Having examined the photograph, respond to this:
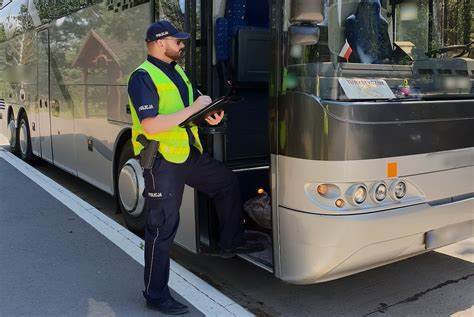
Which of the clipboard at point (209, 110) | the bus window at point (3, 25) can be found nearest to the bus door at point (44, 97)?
the bus window at point (3, 25)

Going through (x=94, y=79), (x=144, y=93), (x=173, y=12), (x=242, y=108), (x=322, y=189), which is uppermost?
(x=173, y=12)

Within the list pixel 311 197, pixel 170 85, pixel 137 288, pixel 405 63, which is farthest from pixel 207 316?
pixel 405 63

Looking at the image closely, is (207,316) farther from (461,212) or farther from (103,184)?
(103,184)

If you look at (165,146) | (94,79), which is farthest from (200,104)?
(94,79)

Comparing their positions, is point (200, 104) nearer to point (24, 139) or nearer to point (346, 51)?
point (346, 51)

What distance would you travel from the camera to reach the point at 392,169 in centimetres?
330

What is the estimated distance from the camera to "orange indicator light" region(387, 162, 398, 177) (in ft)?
10.8

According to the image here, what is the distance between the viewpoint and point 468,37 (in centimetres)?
385

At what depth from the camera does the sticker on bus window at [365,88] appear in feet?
10.4

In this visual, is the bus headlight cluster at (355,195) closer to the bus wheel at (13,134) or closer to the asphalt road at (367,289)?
the asphalt road at (367,289)

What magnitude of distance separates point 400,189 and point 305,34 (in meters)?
1.13

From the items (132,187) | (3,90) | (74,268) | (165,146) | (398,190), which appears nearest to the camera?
(398,190)

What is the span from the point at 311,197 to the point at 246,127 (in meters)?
1.52

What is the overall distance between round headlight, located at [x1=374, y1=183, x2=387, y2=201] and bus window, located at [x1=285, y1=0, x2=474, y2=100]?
1.77ft
